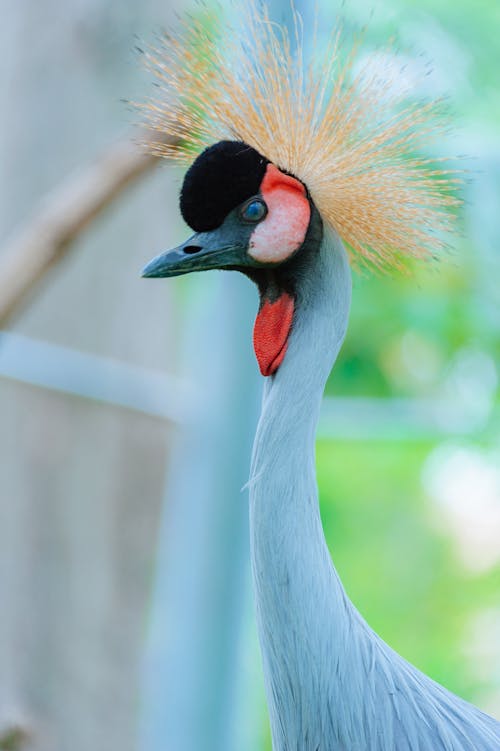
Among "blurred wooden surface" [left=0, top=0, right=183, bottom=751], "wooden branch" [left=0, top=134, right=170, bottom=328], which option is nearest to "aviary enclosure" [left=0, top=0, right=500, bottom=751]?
"blurred wooden surface" [left=0, top=0, right=183, bottom=751]

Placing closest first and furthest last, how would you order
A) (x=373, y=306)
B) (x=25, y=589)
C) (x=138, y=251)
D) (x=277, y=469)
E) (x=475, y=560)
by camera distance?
(x=277, y=469)
(x=373, y=306)
(x=138, y=251)
(x=25, y=589)
(x=475, y=560)

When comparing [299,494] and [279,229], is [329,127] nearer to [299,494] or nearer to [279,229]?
[279,229]

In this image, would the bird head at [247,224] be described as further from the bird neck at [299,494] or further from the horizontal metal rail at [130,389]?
the horizontal metal rail at [130,389]

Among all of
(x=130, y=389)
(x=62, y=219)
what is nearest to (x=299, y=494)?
(x=62, y=219)

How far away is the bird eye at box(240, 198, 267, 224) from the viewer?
0.89m

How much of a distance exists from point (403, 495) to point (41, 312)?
4.69ft

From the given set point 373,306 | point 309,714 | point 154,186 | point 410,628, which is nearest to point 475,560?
point 410,628

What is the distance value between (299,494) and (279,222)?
24cm

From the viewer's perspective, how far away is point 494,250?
223 cm

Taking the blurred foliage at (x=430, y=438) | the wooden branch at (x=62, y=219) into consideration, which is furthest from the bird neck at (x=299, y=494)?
the wooden branch at (x=62, y=219)

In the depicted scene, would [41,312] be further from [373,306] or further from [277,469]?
[277,469]

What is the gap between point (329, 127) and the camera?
97 centimetres

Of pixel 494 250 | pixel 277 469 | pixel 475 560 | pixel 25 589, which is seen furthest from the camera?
pixel 475 560

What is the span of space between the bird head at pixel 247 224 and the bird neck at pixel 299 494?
0.06 ft
